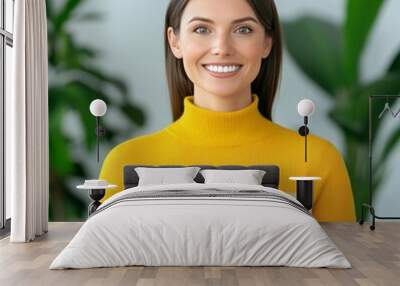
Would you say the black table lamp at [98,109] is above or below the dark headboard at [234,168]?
above

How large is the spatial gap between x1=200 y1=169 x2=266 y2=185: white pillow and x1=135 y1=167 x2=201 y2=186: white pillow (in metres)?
0.18

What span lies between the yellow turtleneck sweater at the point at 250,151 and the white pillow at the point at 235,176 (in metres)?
0.45

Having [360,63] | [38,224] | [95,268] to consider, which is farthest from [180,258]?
[360,63]

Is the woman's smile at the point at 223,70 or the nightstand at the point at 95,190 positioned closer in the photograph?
the nightstand at the point at 95,190

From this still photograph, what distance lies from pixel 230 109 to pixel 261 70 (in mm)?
577

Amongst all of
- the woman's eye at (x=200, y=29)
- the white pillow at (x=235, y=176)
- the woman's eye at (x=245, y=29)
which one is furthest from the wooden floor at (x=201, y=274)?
the woman's eye at (x=200, y=29)

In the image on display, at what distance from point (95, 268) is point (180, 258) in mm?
606

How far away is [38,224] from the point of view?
20.7 ft

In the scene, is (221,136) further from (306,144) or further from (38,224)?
(38,224)

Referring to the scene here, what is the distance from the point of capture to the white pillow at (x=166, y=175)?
6.56 metres

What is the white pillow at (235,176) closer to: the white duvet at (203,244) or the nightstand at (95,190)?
the nightstand at (95,190)

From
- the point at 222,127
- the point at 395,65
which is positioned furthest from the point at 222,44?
the point at 395,65

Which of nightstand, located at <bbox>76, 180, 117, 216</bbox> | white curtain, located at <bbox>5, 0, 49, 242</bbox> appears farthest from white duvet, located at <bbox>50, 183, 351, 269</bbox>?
nightstand, located at <bbox>76, 180, 117, 216</bbox>

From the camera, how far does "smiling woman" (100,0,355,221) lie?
7059mm
